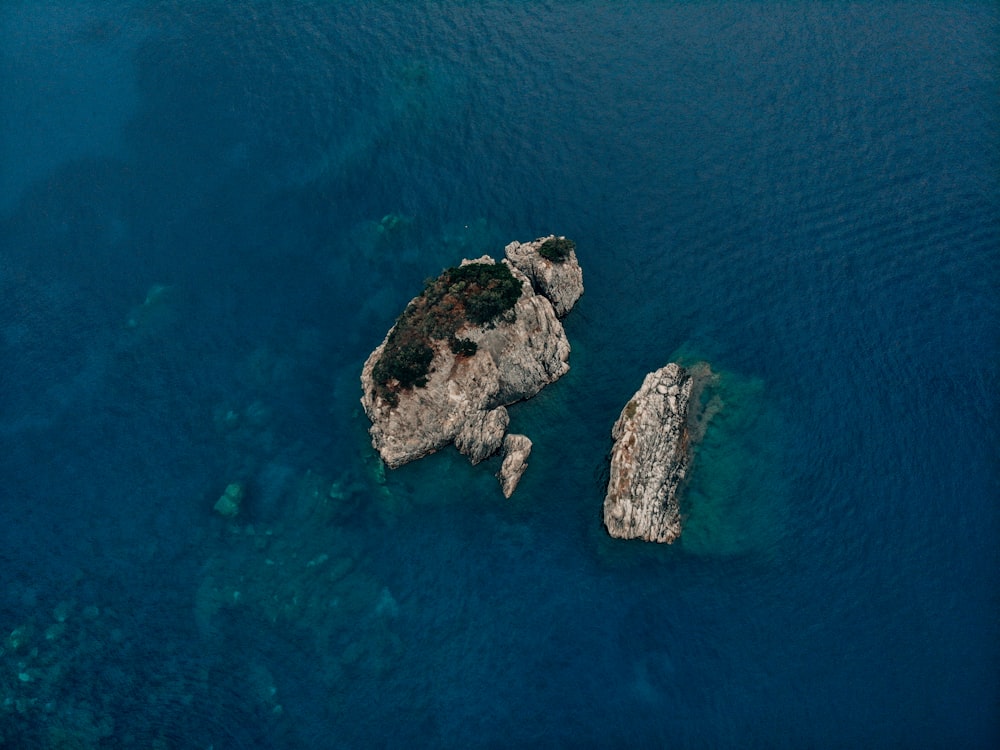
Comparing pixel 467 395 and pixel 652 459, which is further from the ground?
pixel 467 395

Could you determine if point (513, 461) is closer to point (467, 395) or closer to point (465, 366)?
point (467, 395)

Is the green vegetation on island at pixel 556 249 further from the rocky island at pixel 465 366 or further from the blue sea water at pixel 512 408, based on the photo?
the blue sea water at pixel 512 408

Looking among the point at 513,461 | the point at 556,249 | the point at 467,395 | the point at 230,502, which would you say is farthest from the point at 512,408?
the point at 230,502

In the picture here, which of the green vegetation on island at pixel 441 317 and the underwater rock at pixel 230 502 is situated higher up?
the green vegetation on island at pixel 441 317

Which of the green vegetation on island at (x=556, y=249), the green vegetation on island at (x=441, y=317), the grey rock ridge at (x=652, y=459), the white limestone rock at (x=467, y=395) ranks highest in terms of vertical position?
the green vegetation on island at (x=556, y=249)

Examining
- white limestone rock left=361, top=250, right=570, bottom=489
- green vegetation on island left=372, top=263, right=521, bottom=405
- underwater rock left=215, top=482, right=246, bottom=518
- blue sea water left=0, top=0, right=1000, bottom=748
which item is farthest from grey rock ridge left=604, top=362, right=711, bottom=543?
underwater rock left=215, top=482, right=246, bottom=518

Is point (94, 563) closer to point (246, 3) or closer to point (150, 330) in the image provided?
point (150, 330)

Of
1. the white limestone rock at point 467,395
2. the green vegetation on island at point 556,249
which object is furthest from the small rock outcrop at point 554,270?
the white limestone rock at point 467,395

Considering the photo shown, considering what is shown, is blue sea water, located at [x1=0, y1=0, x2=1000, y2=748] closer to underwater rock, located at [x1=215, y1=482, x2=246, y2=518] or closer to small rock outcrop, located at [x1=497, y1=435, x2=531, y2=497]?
underwater rock, located at [x1=215, y1=482, x2=246, y2=518]
